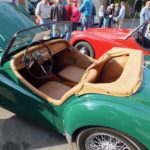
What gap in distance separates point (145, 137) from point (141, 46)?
3.30m

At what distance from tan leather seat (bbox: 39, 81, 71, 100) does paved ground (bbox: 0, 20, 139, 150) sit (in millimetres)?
527

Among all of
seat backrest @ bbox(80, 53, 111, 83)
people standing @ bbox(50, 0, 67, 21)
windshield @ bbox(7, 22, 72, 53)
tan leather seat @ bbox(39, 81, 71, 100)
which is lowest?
tan leather seat @ bbox(39, 81, 71, 100)

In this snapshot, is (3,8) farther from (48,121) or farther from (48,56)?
(48,121)

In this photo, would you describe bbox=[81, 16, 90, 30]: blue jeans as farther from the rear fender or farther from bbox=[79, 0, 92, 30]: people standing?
the rear fender

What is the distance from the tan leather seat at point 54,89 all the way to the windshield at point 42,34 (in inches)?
24.7

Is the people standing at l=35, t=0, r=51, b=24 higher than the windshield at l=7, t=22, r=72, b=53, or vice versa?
the windshield at l=7, t=22, r=72, b=53

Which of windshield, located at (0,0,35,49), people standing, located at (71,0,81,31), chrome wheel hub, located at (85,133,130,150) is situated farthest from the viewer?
people standing, located at (71,0,81,31)

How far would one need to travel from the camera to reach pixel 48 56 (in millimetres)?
3627

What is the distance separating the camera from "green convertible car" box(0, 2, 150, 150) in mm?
2393

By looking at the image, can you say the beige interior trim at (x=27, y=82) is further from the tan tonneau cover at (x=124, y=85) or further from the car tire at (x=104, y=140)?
the car tire at (x=104, y=140)

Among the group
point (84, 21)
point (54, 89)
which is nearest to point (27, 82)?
point (54, 89)

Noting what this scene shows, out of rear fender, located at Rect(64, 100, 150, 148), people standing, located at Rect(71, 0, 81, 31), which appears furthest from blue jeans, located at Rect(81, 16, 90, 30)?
rear fender, located at Rect(64, 100, 150, 148)

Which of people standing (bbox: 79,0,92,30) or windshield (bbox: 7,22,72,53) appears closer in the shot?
windshield (bbox: 7,22,72,53)

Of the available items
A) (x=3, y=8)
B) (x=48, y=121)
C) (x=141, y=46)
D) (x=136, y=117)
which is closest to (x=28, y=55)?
(x=48, y=121)
